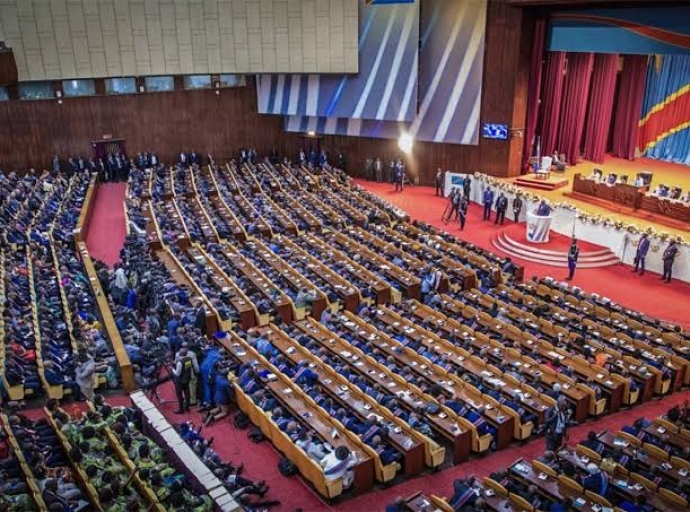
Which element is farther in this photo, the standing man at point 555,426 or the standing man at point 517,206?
the standing man at point 517,206

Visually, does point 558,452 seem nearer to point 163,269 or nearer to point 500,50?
point 163,269

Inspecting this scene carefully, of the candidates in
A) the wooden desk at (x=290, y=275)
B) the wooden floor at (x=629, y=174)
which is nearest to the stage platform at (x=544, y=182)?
the wooden floor at (x=629, y=174)

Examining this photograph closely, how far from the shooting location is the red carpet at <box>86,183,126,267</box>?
19.4 meters

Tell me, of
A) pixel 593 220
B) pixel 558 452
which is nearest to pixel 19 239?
pixel 558 452

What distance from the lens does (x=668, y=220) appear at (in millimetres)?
18500

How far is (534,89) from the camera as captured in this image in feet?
78.8

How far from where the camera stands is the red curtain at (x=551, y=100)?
24.2 meters

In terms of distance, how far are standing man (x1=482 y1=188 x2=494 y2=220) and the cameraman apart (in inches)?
539

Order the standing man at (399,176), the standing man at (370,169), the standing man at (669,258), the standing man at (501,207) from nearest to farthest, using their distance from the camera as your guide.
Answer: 1. the standing man at (669,258)
2. the standing man at (501,207)
3. the standing man at (399,176)
4. the standing man at (370,169)

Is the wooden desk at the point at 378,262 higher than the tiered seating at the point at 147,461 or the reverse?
higher

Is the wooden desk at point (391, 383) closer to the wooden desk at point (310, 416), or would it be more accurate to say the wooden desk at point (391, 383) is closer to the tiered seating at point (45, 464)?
the wooden desk at point (310, 416)

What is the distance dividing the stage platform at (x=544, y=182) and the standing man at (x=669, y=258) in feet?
20.8

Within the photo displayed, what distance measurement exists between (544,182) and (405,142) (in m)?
7.00

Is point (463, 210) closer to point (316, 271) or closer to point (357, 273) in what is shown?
point (357, 273)
